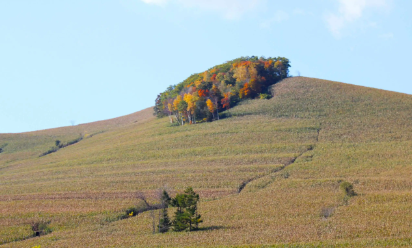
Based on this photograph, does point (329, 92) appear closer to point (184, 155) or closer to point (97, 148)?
point (184, 155)

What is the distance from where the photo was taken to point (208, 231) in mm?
43125

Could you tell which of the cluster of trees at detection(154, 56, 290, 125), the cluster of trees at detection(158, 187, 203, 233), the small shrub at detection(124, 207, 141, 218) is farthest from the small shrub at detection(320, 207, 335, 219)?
the cluster of trees at detection(154, 56, 290, 125)

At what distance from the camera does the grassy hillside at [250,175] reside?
139ft

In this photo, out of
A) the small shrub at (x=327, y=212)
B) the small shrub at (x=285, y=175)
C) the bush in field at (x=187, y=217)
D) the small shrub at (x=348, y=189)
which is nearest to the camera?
the bush in field at (x=187, y=217)

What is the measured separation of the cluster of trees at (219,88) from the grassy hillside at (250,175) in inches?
183

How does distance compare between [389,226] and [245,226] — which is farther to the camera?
[245,226]

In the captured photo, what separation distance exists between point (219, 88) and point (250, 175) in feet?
178

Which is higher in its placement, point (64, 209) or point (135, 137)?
point (135, 137)

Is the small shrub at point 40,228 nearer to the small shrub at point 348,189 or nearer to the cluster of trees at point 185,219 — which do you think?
the cluster of trees at point 185,219

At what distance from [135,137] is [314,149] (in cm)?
4909

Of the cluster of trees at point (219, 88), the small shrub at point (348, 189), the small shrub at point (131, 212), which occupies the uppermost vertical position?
the cluster of trees at point (219, 88)

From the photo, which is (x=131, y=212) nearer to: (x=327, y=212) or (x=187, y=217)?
(x=187, y=217)

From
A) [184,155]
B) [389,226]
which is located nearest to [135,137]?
[184,155]

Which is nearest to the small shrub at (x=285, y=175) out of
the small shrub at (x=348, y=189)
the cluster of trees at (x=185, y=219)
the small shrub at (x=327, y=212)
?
the small shrub at (x=348, y=189)
